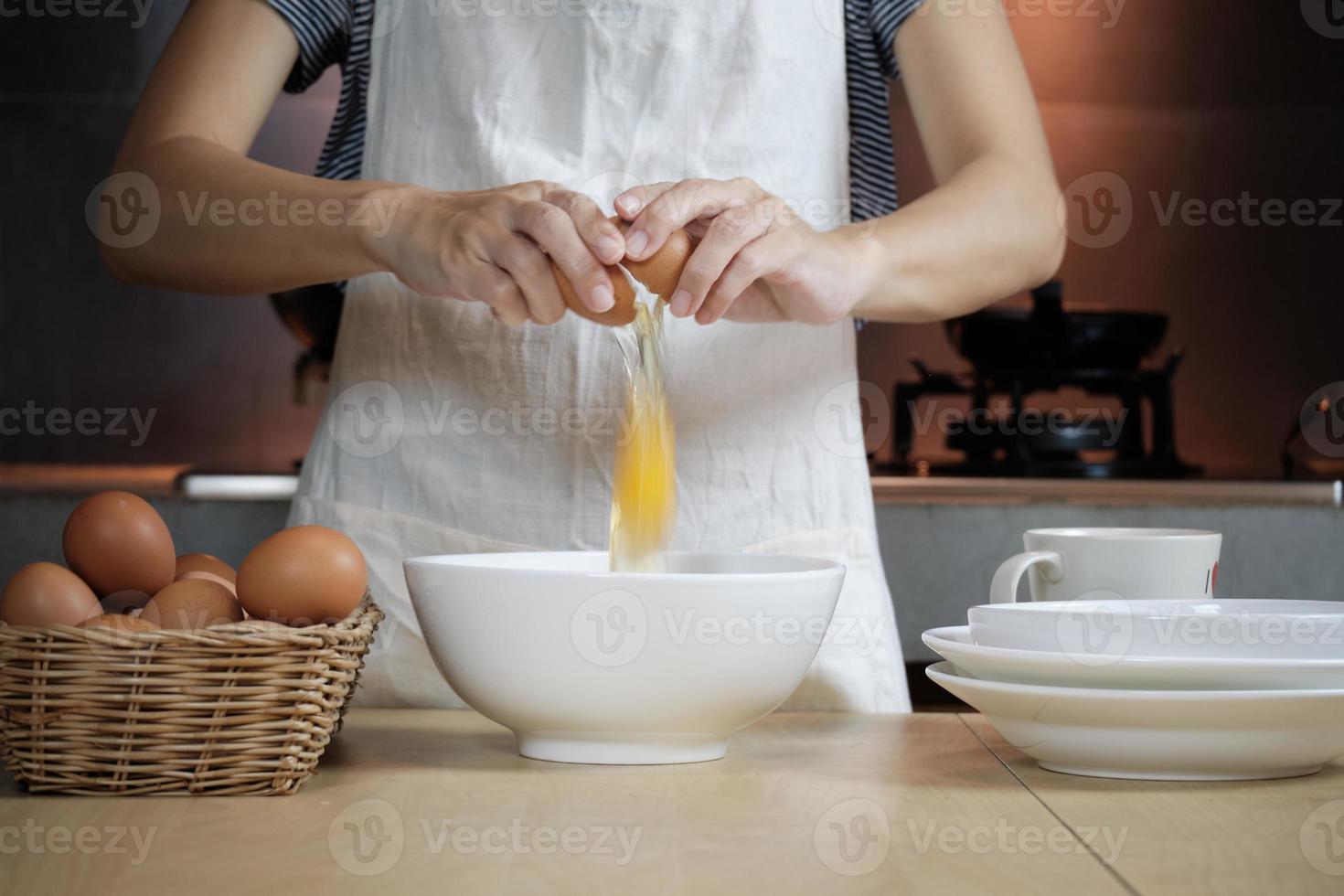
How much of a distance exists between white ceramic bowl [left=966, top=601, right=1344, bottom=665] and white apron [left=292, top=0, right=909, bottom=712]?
0.41 meters

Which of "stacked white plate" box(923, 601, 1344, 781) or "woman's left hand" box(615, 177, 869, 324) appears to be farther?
"woman's left hand" box(615, 177, 869, 324)

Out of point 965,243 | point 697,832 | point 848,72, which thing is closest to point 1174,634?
point 697,832

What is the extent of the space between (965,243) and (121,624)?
27.0 inches

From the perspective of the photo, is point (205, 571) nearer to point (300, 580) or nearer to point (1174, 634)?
point (300, 580)

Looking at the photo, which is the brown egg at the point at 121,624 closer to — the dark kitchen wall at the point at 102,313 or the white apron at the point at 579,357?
the white apron at the point at 579,357

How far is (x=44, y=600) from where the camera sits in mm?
621

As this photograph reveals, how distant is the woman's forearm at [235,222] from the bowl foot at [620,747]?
1.26 feet

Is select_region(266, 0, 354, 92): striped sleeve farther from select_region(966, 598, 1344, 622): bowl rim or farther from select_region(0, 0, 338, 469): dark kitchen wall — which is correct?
select_region(0, 0, 338, 469): dark kitchen wall

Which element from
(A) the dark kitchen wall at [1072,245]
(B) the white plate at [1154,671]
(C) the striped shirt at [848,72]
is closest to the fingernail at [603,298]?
(B) the white plate at [1154,671]

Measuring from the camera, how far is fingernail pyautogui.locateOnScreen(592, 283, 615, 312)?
0.78 metres

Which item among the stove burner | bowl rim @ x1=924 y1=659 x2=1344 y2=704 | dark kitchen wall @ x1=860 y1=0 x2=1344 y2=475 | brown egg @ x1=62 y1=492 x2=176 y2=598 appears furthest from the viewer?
dark kitchen wall @ x1=860 y1=0 x2=1344 y2=475

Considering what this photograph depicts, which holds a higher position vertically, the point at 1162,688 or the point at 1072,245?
the point at 1072,245

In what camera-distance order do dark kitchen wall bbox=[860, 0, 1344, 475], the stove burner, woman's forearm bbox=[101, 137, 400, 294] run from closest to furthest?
woman's forearm bbox=[101, 137, 400, 294] → the stove burner → dark kitchen wall bbox=[860, 0, 1344, 475]

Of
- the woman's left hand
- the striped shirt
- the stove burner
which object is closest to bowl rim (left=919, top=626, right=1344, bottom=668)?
the woman's left hand
